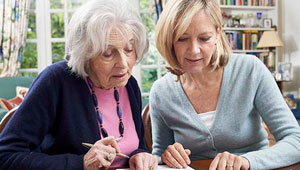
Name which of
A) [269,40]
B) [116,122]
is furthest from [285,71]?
[116,122]

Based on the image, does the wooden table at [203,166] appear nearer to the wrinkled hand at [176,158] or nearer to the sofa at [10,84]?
the wrinkled hand at [176,158]

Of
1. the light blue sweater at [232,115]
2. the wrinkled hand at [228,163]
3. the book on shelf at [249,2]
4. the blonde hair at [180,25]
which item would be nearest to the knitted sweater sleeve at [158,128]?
the light blue sweater at [232,115]

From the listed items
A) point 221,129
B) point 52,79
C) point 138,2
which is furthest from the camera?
point 138,2

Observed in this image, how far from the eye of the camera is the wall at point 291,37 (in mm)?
5941

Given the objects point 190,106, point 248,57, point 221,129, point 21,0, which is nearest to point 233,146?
point 221,129

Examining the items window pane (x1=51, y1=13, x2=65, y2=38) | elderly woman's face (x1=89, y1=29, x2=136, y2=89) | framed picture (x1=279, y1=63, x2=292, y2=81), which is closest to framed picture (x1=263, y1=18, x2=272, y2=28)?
framed picture (x1=279, y1=63, x2=292, y2=81)

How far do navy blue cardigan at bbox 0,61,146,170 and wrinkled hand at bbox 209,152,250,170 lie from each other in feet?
0.91

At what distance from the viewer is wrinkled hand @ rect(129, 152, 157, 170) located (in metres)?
1.16

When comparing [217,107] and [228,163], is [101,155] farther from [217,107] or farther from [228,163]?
[217,107]

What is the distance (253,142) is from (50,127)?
731 mm

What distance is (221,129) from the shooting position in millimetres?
1442

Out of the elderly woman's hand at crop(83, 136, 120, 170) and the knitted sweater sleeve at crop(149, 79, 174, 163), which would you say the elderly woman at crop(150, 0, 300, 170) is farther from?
the elderly woman's hand at crop(83, 136, 120, 170)

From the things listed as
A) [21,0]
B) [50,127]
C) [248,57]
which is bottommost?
[50,127]

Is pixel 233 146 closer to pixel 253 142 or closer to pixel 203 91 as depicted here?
pixel 253 142
